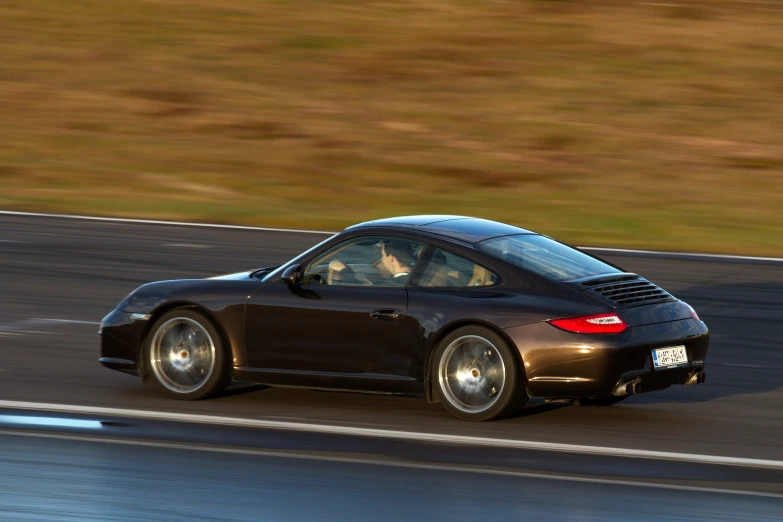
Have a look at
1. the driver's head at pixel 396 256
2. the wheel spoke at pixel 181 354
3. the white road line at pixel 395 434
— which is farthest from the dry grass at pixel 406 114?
the white road line at pixel 395 434

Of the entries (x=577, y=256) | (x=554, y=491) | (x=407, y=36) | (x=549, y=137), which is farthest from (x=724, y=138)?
(x=554, y=491)

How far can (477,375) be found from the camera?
27.3 ft

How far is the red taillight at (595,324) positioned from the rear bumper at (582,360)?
3cm

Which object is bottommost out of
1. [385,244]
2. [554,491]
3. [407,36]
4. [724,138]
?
[554,491]

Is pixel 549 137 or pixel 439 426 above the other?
pixel 549 137

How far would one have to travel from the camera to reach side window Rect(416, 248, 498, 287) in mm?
8492

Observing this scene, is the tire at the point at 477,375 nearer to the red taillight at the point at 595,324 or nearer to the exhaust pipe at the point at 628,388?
the red taillight at the point at 595,324

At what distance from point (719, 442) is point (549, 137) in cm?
1864

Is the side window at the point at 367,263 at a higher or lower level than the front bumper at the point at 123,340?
higher

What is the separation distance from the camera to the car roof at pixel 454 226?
A: 28.9ft

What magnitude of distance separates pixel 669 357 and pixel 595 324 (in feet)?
1.97

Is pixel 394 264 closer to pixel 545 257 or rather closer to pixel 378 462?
pixel 545 257

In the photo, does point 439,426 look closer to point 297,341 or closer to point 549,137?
point 297,341

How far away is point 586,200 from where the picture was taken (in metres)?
22.2
